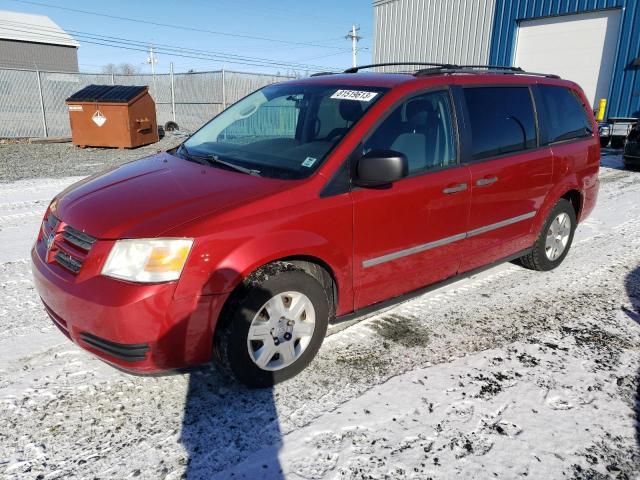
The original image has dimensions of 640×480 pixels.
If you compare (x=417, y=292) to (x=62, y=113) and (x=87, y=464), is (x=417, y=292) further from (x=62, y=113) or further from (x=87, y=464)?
(x=62, y=113)

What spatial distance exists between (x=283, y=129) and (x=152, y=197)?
1206mm

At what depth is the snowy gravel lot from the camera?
7.36 feet

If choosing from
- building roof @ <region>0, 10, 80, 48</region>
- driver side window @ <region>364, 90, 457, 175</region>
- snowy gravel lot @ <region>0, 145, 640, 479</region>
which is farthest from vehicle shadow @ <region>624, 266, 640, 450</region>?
building roof @ <region>0, 10, 80, 48</region>

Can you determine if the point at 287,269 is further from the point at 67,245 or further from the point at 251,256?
the point at 67,245

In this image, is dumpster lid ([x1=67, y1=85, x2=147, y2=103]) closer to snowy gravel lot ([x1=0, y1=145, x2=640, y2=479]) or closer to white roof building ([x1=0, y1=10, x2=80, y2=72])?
snowy gravel lot ([x1=0, y1=145, x2=640, y2=479])

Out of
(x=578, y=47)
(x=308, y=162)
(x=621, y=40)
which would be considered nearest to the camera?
(x=308, y=162)

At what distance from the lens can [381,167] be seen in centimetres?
280

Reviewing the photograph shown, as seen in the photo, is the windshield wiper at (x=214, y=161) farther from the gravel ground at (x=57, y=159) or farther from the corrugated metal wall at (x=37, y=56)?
the corrugated metal wall at (x=37, y=56)

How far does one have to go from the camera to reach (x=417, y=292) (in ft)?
11.5

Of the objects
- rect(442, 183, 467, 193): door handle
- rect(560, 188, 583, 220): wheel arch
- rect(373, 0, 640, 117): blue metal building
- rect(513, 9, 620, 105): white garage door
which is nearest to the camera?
rect(442, 183, 467, 193): door handle

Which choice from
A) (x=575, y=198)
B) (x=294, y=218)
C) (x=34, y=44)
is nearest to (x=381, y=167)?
(x=294, y=218)

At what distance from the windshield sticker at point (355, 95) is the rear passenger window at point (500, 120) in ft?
2.85

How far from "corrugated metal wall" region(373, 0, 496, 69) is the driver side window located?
17.1 metres

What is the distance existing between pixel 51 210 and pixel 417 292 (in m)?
2.50
